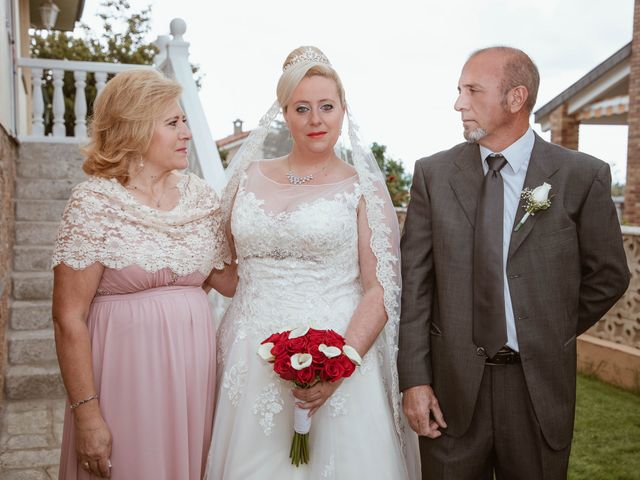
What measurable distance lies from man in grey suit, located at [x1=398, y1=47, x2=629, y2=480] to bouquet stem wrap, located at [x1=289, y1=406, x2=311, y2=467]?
0.43 m

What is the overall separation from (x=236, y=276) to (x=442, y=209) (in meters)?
1.16

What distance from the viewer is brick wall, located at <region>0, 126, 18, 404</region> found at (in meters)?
5.50

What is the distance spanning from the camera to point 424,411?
2.67m

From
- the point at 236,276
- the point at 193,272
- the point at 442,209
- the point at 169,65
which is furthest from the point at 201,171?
the point at 442,209

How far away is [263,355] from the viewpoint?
2512 mm

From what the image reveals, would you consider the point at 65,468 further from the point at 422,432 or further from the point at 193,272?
the point at 422,432

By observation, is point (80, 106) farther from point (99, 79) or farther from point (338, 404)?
point (338, 404)

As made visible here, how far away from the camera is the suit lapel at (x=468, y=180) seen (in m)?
2.62

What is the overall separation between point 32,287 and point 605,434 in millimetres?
5136

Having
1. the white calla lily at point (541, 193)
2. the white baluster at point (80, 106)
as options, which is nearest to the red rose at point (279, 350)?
the white calla lily at point (541, 193)

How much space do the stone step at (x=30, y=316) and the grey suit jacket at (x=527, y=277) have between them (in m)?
4.37

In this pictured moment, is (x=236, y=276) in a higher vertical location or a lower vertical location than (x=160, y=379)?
higher

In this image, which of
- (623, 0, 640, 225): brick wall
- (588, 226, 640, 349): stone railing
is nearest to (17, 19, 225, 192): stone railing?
(588, 226, 640, 349): stone railing

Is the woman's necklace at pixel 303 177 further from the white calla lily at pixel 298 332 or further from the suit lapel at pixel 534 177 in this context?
the suit lapel at pixel 534 177
